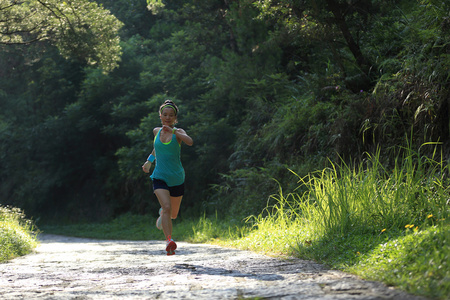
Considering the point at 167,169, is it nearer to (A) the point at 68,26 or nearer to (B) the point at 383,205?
(B) the point at 383,205

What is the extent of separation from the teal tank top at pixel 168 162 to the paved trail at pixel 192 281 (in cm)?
116

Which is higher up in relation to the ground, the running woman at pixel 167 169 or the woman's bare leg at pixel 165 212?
the running woman at pixel 167 169

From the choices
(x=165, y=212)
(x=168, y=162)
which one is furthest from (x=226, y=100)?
(x=165, y=212)

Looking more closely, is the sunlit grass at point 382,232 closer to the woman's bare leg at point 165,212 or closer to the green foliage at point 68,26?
the woman's bare leg at point 165,212

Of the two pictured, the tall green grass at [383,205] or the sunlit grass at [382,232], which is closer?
the sunlit grass at [382,232]

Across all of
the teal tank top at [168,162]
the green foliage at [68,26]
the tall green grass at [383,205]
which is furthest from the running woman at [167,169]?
the green foliage at [68,26]

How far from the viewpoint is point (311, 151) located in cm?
1134

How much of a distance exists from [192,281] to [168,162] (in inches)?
103

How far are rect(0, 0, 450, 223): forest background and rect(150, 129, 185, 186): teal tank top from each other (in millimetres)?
3063

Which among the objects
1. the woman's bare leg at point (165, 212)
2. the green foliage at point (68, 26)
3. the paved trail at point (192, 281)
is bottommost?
the paved trail at point (192, 281)

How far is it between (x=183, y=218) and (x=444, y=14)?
12324 mm

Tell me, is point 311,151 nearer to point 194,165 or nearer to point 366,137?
point 366,137

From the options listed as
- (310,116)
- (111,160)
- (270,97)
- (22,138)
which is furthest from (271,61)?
(22,138)

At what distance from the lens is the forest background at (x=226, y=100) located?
29.6ft
